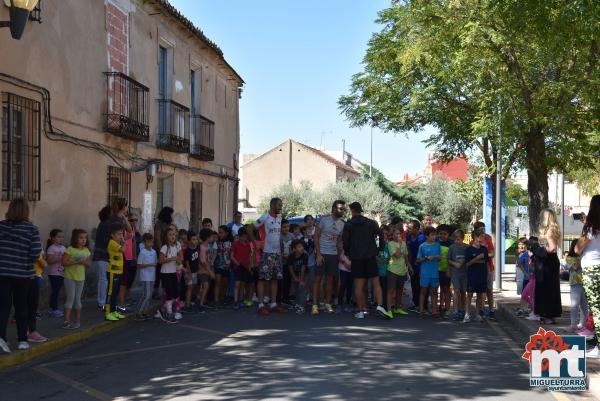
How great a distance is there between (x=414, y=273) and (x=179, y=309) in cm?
415

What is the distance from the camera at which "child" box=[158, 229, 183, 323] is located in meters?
11.5

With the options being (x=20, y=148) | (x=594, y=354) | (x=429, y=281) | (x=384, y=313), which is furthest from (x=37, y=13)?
(x=594, y=354)

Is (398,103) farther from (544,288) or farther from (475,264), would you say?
(544,288)

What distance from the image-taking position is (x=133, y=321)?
1158cm

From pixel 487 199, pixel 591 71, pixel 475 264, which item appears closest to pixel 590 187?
pixel 487 199

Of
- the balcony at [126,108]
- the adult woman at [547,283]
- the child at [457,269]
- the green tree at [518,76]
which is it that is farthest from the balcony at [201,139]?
the adult woman at [547,283]

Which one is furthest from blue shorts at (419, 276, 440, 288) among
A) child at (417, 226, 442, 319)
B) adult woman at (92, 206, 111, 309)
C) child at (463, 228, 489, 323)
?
adult woman at (92, 206, 111, 309)

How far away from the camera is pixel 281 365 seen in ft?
25.7

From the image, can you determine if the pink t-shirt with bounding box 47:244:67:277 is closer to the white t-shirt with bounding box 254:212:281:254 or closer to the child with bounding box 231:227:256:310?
the child with bounding box 231:227:256:310

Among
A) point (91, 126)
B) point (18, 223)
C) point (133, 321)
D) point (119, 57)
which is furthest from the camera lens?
point (119, 57)

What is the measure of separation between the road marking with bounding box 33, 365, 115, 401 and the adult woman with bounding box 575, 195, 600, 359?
4912mm

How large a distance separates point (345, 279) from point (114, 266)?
411 centimetres

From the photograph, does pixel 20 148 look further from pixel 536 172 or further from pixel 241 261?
Result: pixel 536 172

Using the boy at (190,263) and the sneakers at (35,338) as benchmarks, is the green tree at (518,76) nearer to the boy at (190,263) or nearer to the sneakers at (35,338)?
the boy at (190,263)
